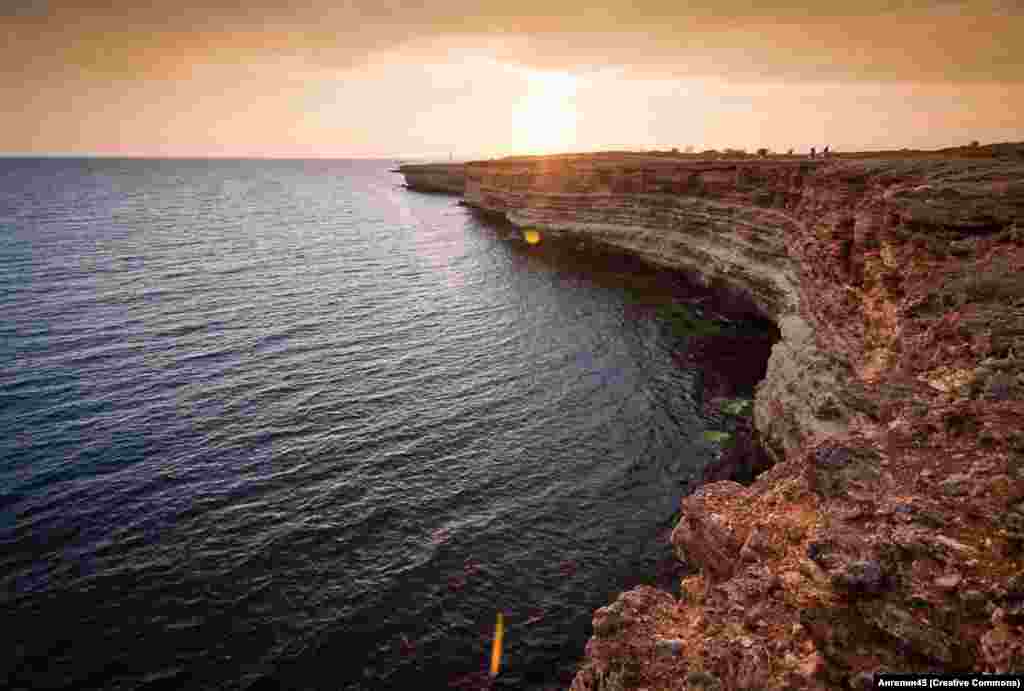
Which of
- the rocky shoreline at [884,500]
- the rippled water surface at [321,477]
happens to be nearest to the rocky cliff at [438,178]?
the rippled water surface at [321,477]

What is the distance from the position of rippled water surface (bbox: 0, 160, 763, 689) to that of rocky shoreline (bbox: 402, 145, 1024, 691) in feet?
22.4

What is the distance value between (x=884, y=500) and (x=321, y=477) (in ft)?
69.8

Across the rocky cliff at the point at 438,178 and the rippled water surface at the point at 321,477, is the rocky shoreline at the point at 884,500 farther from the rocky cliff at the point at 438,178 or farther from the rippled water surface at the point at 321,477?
the rocky cliff at the point at 438,178

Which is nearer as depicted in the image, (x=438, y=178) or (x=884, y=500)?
(x=884, y=500)

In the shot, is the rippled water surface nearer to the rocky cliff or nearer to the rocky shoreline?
the rocky shoreline

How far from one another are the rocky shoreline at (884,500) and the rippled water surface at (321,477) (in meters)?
6.83

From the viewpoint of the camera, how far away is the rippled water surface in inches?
610

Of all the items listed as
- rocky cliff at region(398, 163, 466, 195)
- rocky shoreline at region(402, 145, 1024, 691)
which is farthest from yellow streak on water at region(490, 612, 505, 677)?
rocky cliff at region(398, 163, 466, 195)

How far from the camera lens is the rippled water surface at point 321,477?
50.9ft

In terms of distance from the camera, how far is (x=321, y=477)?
896 inches

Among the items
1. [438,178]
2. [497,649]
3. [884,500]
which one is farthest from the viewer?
[438,178]

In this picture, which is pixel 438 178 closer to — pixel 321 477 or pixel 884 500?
pixel 321 477

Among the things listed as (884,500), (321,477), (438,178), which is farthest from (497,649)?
(438,178)

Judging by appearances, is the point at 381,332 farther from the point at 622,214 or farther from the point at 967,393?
the point at 622,214
